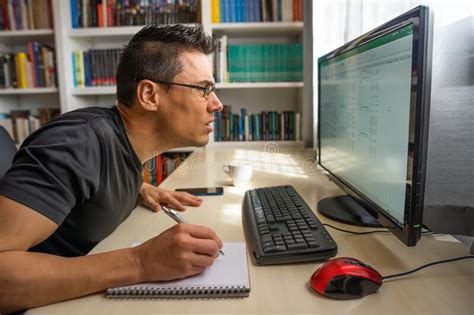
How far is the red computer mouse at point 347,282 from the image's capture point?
0.55 m

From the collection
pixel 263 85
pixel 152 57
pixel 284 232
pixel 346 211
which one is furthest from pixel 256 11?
pixel 284 232

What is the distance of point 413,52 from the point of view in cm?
59

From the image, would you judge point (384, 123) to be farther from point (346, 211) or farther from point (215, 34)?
point (215, 34)

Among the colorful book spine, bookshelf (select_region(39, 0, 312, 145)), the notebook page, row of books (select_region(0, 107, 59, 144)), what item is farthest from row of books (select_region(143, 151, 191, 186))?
the notebook page

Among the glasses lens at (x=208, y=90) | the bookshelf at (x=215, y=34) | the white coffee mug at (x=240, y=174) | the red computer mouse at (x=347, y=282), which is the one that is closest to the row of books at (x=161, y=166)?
the bookshelf at (x=215, y=34)

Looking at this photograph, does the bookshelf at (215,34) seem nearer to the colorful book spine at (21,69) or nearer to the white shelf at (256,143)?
the white shelf at (256,143)

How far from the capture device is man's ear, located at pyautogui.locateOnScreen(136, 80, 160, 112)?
3.20ft

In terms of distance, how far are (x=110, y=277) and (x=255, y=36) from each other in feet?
7.39

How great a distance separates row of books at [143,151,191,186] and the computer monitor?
1.51 metres

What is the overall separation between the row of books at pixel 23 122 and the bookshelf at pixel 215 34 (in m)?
0.22

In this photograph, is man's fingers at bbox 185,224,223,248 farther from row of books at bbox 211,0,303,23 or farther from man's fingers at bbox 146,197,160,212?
row of books at bbox 211,0,303,23

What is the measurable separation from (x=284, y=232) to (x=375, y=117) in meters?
0.31

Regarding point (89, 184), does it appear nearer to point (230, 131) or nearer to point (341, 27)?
point (341, 27)

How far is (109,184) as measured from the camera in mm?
843
